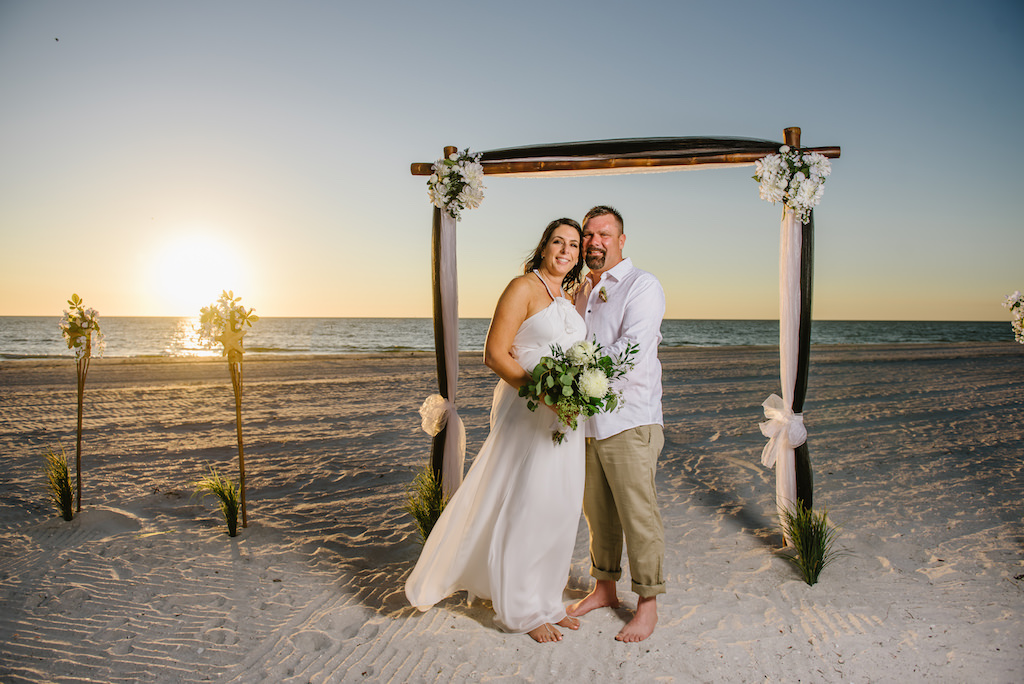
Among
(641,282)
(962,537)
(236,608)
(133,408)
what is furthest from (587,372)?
(133,408)

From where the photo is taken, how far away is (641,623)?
336 centimetres

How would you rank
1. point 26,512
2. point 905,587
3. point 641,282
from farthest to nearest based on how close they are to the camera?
point 26,512 → point 905,587 → point 641,282

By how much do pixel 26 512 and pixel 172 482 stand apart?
1.25m

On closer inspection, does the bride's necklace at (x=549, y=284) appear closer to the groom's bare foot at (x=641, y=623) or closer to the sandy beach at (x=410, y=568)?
the groom's bare foot at (x=641, y=623)

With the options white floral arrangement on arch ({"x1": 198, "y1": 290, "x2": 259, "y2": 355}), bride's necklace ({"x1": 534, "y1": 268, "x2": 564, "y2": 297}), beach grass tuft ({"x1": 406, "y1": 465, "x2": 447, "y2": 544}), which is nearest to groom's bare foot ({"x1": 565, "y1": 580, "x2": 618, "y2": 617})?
beach grass tuft ({"x1": 406, "y1": 465, "x2": 447, "y2": 544})

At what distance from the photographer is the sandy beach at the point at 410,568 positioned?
121 inches

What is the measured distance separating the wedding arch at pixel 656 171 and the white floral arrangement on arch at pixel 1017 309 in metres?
1.56

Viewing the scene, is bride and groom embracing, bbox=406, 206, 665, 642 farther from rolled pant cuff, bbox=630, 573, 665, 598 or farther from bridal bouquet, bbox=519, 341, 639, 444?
bridal bouquet, bbox=519, 341, 639, 444

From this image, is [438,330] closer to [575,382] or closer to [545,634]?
[575,382]

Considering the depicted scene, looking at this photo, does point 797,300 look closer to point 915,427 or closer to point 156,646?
point 156,646

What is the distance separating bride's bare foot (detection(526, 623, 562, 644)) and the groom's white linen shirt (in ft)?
3.90

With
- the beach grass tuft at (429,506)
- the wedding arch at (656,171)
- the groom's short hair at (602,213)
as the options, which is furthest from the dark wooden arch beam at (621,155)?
the beach grass tuft at (429,506)

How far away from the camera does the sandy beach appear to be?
3.08m

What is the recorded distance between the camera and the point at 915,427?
28.9 ft
